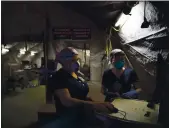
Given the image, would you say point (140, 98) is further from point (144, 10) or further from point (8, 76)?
point (8, 76)

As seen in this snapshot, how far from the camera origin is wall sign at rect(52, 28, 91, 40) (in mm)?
1648

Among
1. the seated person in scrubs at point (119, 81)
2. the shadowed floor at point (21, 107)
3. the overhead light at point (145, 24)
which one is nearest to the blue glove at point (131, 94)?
the seated person in scrubs at point (119, 81)

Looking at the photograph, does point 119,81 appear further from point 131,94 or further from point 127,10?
point 127,10

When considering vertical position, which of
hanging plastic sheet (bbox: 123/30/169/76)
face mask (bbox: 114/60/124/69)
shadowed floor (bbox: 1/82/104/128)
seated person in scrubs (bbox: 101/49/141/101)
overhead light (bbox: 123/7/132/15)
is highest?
overhead light (bbox: 123/7/132/15)

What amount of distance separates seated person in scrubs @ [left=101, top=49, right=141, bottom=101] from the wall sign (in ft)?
0.77

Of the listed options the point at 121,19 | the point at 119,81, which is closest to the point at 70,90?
the point at 119,81

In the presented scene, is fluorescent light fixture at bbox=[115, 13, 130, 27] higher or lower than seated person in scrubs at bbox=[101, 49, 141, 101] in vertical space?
higher

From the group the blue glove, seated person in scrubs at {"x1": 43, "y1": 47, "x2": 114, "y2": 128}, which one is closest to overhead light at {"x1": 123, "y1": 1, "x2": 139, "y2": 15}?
seated person in scrubs at {"x1": 43, "y1": 47, "x2": 114, "y2": 128}

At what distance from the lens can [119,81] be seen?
168 centimetres

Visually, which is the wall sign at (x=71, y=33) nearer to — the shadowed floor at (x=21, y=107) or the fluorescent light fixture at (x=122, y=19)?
the fluorescent light fixture at (x=122, y=19)

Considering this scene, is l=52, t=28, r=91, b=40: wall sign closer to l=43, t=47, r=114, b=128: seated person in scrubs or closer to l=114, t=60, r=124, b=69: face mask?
l=43, t=47, r=114, b=128: seated person in scrubs

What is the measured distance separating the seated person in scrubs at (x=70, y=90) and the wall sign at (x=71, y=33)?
90mm

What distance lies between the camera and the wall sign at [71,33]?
165 centimetres

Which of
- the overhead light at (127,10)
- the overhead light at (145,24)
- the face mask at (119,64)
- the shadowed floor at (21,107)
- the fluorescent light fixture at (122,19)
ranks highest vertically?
the overhead light at (127,10)
